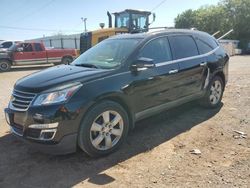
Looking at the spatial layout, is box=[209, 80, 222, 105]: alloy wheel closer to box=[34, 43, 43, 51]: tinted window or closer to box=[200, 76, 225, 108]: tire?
box=[200, 76, 225, 108]: tire

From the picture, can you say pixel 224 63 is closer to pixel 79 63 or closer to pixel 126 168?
pixel 79 63

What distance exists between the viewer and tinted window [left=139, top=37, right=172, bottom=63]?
516 centimetres

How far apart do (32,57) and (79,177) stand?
17462 mm

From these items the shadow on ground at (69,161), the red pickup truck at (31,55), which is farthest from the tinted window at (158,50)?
the red pickup truck at (31,55)

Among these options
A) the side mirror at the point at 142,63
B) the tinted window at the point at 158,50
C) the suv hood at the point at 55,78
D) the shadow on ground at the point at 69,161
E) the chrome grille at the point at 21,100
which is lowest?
the shadow on ground at the point at 69,161

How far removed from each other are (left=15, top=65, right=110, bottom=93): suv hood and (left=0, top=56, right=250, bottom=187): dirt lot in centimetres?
109

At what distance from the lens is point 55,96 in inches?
161

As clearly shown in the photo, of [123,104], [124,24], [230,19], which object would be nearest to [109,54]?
[123,104]

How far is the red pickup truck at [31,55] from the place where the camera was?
63.8ft

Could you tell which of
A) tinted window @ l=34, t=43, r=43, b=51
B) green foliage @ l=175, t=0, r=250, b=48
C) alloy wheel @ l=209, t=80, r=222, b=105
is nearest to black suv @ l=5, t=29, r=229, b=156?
alloy wheel @ l=209, t=80, r=222, b=105

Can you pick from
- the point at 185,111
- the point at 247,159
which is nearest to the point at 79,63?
the point at 185,111

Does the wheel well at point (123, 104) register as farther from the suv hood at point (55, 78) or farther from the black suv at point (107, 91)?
the suv hood at point (55, 78)

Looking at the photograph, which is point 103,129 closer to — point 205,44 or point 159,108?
point 159,108

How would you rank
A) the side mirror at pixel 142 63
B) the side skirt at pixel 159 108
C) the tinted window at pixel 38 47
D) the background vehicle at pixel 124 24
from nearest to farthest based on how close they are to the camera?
1. the side mirror at pixel 142 63
2. the side skirt at pixel 159 108
3. the background vehicle at pixel 124 24
4. the tinted window at pixel 38 47
